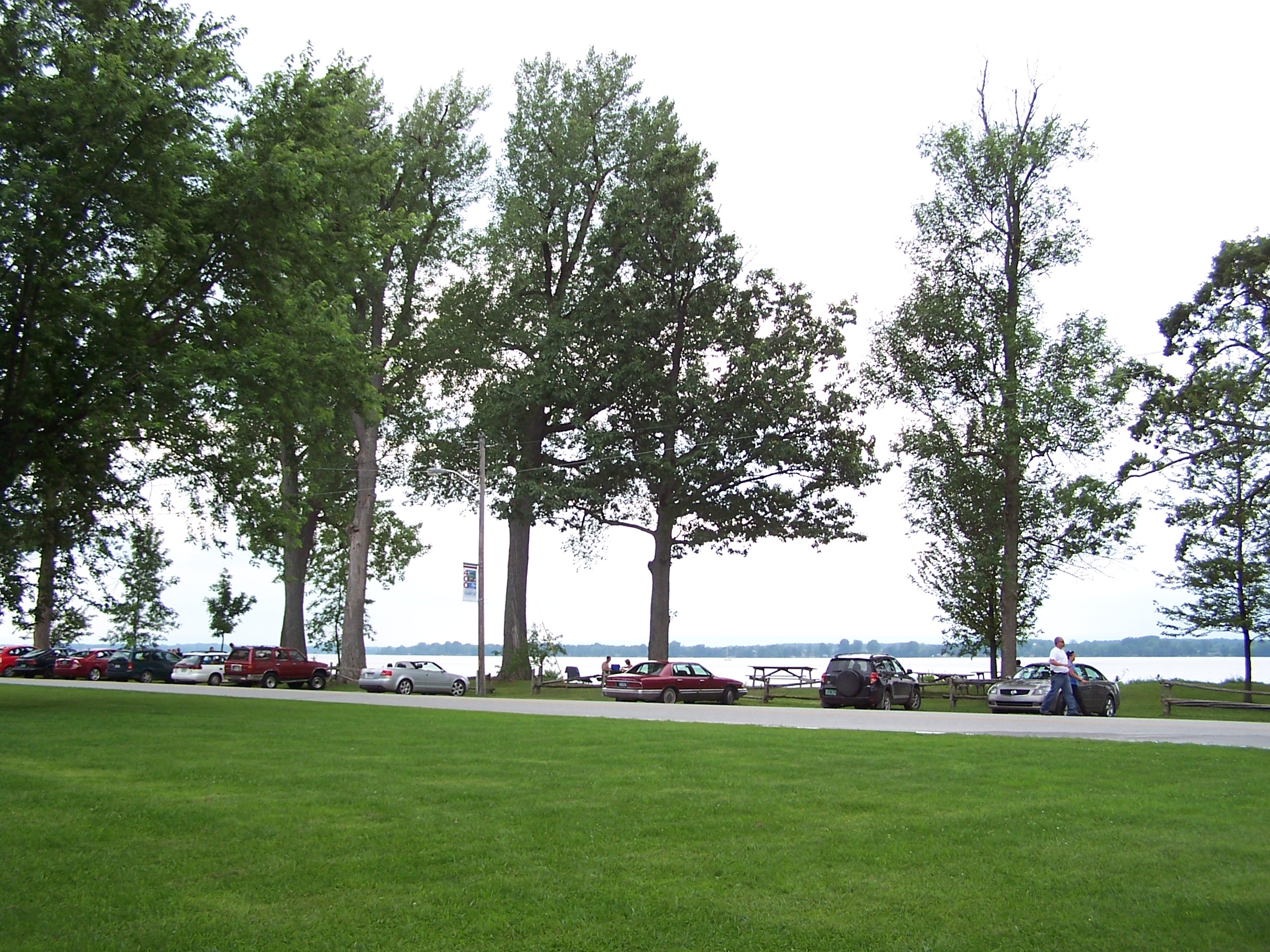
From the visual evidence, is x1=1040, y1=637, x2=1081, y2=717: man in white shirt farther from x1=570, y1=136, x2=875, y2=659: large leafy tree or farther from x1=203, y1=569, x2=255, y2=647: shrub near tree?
x1=203, y1=569, x2=255, y2=647: shrub near tree

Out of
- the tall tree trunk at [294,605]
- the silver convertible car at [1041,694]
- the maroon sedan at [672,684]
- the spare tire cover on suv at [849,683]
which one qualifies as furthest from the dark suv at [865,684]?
the tall tree trunk at [294,605]

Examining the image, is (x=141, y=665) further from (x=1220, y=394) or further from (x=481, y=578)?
(x=1220, y=394)

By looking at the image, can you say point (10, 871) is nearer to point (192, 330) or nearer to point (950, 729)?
point (950, 729)

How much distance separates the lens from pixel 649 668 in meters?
35.7

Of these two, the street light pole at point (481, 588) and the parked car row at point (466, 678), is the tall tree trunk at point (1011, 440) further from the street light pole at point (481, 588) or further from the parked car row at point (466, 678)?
the street light pole at point (481, 588)

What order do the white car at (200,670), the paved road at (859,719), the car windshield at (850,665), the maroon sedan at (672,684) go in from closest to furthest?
the paved road at (859,719) → the car windshield at (850,665) → the maroon sedan at (672,684) → the white car at (200,670)

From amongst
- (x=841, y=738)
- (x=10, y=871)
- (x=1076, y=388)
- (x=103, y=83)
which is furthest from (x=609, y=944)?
(x=1076, y=388)

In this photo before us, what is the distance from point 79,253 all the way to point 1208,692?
38246 millimetres

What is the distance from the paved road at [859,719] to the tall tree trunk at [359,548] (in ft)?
34.1

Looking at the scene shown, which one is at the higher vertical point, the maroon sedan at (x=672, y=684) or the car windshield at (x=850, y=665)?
the car windshield at (x=850, y=665)

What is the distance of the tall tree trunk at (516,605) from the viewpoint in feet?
148

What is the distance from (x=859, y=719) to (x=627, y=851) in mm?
16199

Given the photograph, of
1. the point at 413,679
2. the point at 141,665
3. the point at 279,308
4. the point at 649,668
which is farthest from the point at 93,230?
the point at 141,665

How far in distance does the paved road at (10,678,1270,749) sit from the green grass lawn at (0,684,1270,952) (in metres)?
5.70
